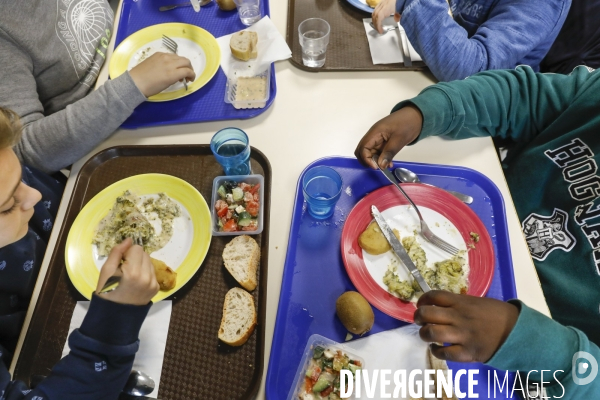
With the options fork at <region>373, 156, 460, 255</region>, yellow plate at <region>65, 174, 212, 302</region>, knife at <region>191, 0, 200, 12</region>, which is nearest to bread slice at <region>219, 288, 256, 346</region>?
yellow plate at <region>65, 174, 212, 302</region>

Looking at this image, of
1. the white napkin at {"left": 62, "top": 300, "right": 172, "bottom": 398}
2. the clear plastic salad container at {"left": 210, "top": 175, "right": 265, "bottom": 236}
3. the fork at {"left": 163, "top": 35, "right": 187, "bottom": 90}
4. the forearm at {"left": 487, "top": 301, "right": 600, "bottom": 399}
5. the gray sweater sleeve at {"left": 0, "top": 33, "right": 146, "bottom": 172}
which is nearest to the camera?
the forearm at {"left": 487, "top": 301, "right": 600, "bottom": 399}

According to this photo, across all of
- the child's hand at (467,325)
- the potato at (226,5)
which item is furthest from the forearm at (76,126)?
the child's hand at (467,325)

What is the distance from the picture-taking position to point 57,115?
1095 millimetres

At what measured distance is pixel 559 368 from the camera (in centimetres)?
71

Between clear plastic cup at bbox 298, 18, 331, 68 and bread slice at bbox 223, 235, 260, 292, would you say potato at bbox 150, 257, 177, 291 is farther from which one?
clear plastic cup at bbox 298, 18, 331, 68

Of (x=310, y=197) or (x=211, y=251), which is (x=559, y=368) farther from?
(x=211, y=251)

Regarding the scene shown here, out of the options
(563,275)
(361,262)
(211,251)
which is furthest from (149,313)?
(563,275)

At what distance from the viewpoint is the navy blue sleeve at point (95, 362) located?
2.38ft

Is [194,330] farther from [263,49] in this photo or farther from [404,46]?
[404,46]

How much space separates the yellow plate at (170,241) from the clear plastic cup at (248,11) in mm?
796

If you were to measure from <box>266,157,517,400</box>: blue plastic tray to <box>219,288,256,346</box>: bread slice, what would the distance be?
0.07 m

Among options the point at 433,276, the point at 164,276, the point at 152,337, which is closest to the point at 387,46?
the point at 433,276

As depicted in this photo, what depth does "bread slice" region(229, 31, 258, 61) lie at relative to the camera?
4.15 ft

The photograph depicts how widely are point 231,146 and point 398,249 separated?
58 centimetres
